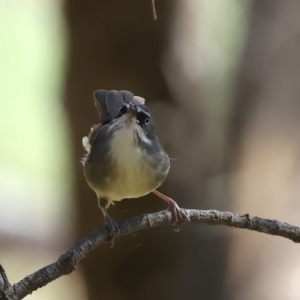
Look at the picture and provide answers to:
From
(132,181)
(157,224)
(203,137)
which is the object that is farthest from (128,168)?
(203,137)

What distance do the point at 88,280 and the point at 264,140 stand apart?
790mm

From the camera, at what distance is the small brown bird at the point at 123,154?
82 centimetres

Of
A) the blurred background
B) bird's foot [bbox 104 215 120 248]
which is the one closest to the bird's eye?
bird's foot [bbox 104 215 120 248]

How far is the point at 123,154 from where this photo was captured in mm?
851

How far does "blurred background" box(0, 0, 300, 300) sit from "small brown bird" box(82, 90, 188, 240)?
0.53 metres

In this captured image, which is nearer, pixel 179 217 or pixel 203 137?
pixel 179 217

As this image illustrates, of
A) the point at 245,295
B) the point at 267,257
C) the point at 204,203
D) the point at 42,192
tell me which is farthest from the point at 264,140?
the point at 42,192

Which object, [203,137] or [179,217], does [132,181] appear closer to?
[179,217]

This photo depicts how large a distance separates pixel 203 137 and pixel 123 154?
710 mm

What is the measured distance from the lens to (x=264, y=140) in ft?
5.04

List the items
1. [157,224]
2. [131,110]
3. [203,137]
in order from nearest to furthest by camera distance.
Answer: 1. [131,110]
2. [157,224]
3. [203,137]

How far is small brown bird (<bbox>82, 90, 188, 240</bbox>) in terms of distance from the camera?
2.69ft

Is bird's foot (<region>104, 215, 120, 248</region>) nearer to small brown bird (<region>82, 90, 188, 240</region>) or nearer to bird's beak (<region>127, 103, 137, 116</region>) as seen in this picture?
small brown bird (<region>82, 90, 188, 240</region>)

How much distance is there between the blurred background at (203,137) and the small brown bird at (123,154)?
533mm
